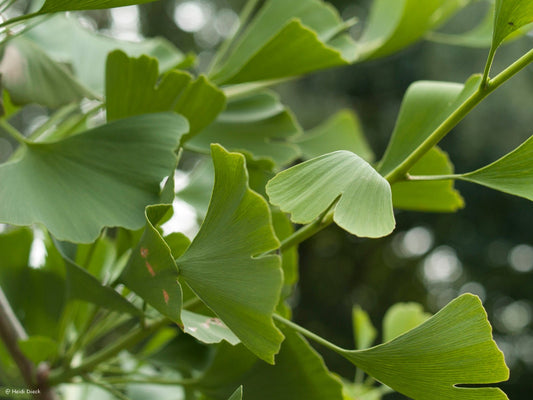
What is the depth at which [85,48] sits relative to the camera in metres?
0.50

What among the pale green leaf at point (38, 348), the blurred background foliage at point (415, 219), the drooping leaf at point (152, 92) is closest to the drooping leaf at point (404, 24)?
the drooping leaf at point (152, 92)

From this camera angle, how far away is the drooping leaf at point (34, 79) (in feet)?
1.11

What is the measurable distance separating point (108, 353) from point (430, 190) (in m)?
0.23

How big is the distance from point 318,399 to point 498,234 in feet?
12.1

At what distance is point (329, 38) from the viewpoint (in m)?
0.42

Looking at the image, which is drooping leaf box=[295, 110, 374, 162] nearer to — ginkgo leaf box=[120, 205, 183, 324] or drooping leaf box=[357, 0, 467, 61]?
drooping leaf box=[357, 0, 467, 61]

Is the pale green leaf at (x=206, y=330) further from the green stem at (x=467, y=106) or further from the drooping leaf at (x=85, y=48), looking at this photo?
the drooping leaf at (x=85, y=48)

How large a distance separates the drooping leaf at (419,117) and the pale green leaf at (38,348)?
23cm

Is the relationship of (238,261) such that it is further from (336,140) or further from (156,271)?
(336,140)

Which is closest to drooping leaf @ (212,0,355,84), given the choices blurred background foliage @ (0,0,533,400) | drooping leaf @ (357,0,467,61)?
drooping leaf @ (357,0,467,61)

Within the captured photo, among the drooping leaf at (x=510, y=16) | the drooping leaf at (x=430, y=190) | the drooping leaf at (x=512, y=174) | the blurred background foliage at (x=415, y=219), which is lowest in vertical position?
the blurred background foliage at (x=415, y=219)

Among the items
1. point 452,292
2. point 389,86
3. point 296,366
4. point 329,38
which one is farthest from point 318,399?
point 452,292

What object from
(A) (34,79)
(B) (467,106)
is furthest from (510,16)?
(A) (34,79)

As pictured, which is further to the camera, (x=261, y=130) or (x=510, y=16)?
(x=261, y=130)
